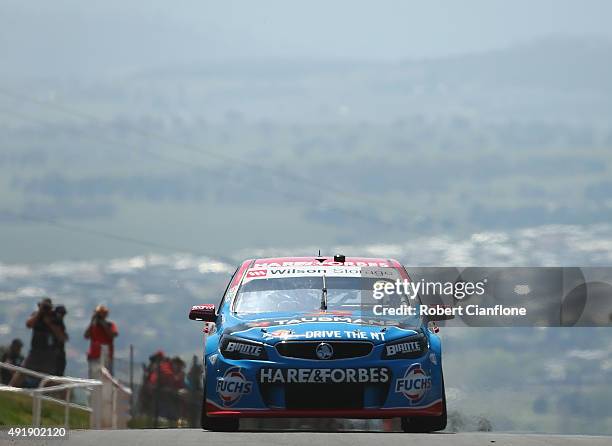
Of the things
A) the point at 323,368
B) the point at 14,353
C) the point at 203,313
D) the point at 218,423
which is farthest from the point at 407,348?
the point at 14,353

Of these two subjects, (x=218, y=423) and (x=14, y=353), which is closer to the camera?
(x=218, y=423)

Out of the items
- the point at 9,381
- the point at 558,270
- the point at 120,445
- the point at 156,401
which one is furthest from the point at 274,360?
the point at 558,270

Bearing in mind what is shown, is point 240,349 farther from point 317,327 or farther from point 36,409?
point 36,409

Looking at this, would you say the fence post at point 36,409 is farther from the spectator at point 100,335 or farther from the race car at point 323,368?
the spectator at point 100,335

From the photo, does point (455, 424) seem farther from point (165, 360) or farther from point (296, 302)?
point (165, 360)

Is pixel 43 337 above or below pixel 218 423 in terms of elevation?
above

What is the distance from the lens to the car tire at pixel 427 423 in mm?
13606

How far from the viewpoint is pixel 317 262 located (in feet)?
49.7

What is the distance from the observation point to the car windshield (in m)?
14.3

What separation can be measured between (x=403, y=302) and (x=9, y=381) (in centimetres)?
671

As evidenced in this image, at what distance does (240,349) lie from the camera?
44.0ft

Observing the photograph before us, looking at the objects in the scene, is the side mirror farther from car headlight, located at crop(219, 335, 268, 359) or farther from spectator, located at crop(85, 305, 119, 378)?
spectator, located at crop(85, 305, 119, 378)

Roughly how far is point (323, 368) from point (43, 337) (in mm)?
8479

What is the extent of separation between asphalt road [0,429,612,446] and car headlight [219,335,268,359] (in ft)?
2.05
